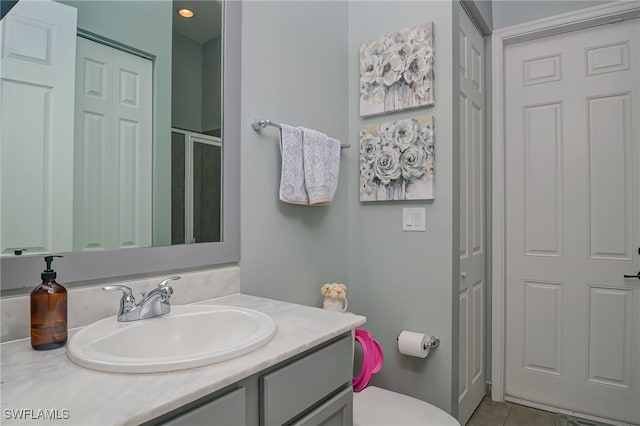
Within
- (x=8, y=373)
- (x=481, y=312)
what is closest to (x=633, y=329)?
(x=481, y=312)

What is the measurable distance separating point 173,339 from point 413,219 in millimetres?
1205

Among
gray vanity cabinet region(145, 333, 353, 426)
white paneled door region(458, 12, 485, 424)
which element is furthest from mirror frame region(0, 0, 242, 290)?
white paneled door region(458, 12, 485, 424)

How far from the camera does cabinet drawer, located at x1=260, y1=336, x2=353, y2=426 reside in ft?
2.66

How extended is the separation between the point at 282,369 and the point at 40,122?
2.86 ft

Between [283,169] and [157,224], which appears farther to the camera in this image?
[283,169]

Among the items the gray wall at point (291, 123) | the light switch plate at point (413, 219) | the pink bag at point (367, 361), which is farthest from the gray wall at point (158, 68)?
the light switch plate at point (413, 219)

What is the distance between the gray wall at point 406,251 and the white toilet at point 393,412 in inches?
9.5

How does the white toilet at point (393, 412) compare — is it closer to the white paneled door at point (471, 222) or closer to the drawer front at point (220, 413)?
the white paneled door at point (471, 222)

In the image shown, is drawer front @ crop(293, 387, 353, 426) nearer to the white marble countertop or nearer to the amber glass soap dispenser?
the white marble countertop

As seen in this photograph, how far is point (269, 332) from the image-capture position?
896mm

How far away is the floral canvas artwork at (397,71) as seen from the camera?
1.75 metres

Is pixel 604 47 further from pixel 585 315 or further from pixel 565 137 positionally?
pixel 585 315

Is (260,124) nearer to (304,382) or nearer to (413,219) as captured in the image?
(413,219)

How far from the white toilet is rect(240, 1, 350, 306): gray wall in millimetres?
491
